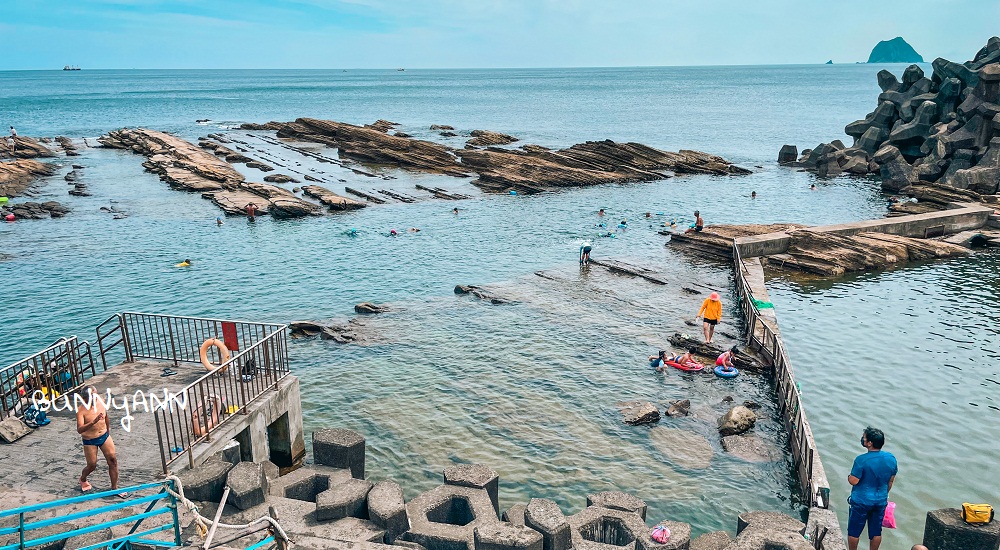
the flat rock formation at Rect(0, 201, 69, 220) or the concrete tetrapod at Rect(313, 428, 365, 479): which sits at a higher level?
the concrete tetrapod at Rect(313, 428, 365, 479)

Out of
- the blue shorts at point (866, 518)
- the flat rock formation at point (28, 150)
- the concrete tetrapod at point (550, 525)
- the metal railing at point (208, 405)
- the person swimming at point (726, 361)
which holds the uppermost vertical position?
the flat rock formation at point (28, 150)

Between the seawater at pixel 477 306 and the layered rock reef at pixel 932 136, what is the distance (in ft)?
13.3

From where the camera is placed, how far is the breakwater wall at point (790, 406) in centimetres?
1198

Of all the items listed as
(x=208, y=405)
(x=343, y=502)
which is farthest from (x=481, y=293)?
(x=343, y=502)

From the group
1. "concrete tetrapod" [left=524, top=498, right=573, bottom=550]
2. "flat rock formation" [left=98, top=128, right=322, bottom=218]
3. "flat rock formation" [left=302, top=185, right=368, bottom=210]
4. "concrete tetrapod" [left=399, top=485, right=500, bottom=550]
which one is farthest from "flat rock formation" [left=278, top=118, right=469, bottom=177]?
"concrete tetrapod" [left=524, top=498, right=573, bottom=550]

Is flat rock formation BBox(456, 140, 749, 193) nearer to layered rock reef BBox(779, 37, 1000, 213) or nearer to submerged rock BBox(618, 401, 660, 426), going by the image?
layered rock reef BBox(779, 37, 1000, 213)

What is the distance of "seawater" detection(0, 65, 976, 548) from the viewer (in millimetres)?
16953

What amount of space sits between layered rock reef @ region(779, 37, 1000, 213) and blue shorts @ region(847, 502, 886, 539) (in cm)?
4606

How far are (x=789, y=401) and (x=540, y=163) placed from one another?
49062mm

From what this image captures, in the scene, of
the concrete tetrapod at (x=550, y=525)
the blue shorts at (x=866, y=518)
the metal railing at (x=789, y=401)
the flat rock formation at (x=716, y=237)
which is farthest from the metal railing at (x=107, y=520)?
the flat rock formation at (x=716, y=237)

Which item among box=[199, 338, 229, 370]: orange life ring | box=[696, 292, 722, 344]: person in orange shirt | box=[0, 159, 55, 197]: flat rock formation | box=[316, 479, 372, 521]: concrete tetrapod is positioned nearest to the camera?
box=[316, 479, 372, 521]: concrete tetrapod

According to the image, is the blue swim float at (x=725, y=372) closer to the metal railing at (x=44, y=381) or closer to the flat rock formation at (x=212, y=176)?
A: the metal railing at (x=44, y=381)

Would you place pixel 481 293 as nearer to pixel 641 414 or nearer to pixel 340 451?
pixel 641 414

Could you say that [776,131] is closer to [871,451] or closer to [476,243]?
[476,243]
